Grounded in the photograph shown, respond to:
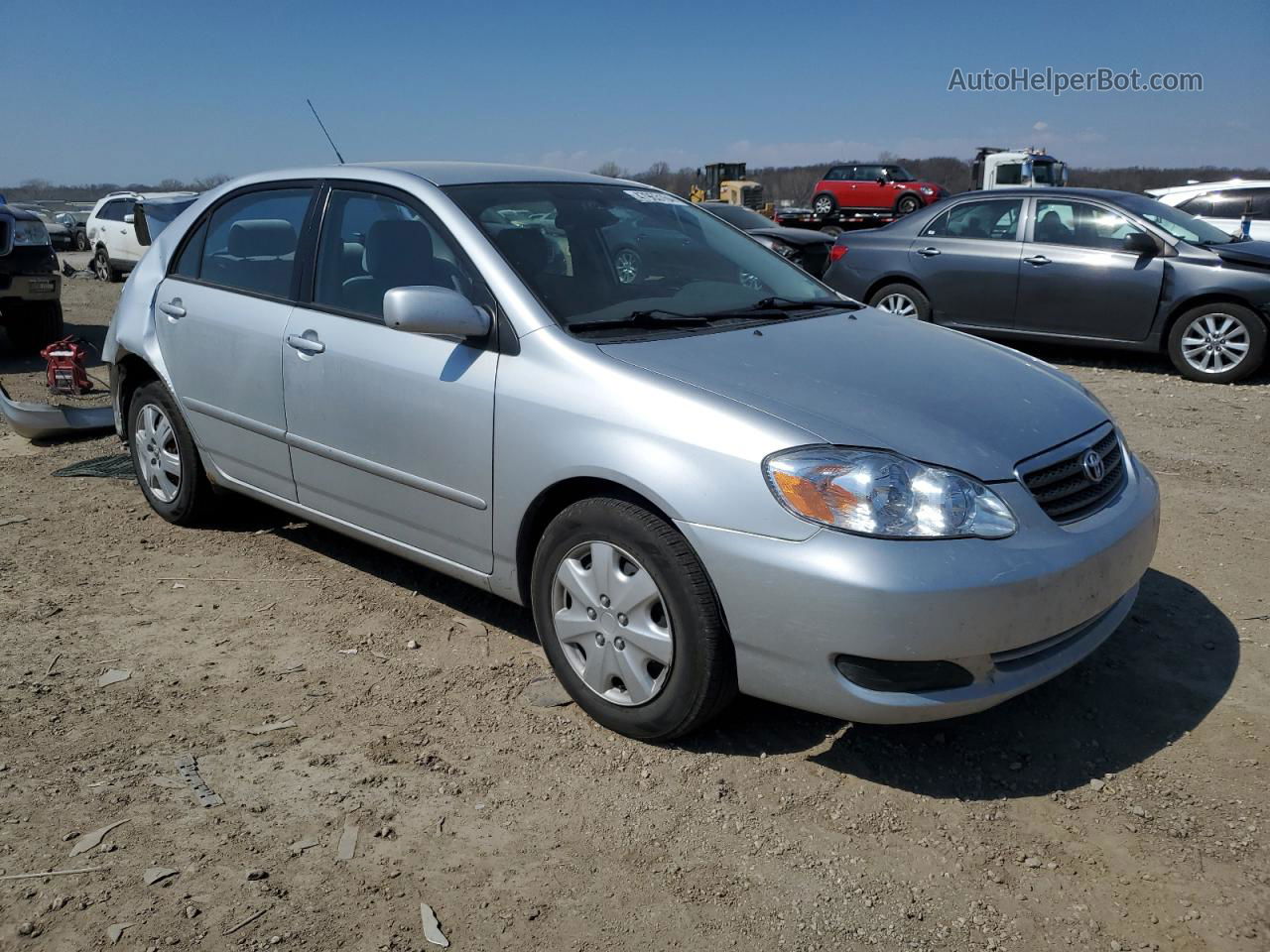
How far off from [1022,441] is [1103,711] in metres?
1.00

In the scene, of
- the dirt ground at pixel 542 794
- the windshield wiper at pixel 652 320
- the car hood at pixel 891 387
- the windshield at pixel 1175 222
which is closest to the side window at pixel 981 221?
the windshield at pixel 1175 222

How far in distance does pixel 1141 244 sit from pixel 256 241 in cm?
733

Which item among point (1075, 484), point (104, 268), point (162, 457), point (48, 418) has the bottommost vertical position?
point (104, 268)

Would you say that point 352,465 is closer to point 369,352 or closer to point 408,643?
point 369,352

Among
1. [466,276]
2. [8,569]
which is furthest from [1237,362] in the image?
[8,569]

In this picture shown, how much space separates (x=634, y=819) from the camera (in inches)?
113

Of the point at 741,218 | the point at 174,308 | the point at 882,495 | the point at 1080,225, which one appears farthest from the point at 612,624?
the point at 741,218

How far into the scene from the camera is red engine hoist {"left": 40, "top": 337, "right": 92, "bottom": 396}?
317 inches

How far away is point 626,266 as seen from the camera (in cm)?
386

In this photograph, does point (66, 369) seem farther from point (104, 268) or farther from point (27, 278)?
point (104, 268)

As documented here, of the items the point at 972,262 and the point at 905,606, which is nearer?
the point at 905,606

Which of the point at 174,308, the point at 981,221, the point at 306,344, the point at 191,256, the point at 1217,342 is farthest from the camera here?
the point at 981,221

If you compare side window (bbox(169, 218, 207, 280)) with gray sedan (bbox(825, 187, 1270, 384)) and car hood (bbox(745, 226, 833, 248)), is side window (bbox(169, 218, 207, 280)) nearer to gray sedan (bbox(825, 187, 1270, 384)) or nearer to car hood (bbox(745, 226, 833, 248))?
gray sedan (bbox(825, 187, 1270, 384))

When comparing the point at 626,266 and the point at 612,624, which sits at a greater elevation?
the point at 626,266
